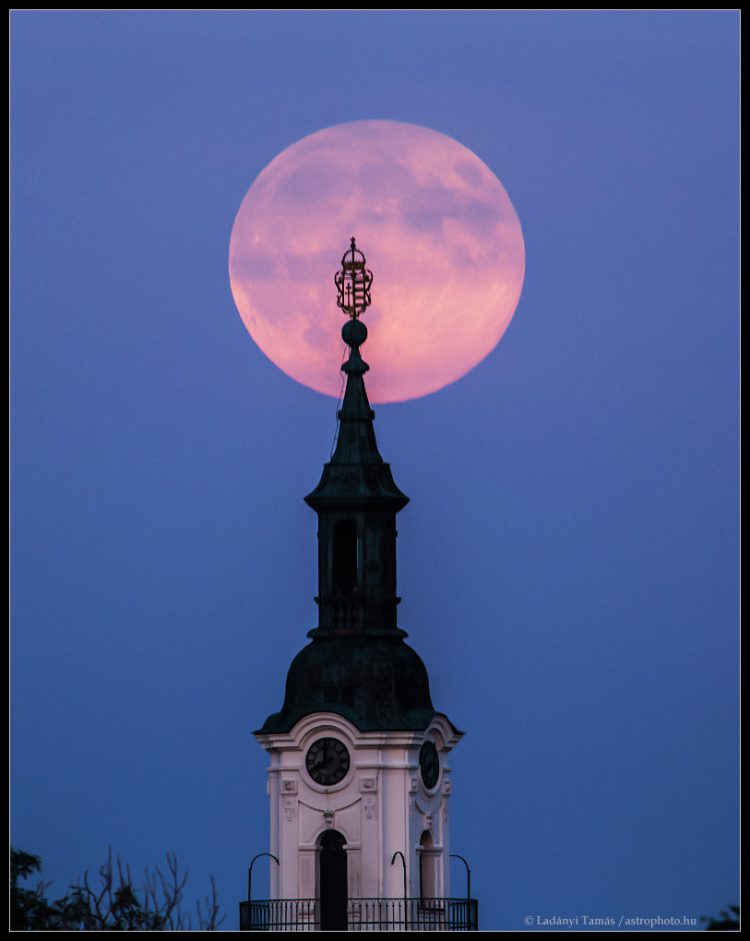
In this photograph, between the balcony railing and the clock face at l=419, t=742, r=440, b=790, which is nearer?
the balcony railing

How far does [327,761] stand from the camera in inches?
4082

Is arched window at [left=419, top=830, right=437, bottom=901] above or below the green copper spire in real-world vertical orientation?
below

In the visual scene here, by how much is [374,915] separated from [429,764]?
186 inches

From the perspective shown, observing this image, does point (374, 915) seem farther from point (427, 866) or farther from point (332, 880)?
point (427, 866)

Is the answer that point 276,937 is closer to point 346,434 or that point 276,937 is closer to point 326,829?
point 326,829

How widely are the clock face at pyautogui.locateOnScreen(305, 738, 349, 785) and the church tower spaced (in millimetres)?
25

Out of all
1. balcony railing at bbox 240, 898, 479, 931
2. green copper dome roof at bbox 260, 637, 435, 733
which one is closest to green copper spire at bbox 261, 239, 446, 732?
green copper dome roof at bbox 260, 637, 435, 733

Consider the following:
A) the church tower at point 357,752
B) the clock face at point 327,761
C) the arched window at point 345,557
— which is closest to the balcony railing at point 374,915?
the church tower at point 357,752

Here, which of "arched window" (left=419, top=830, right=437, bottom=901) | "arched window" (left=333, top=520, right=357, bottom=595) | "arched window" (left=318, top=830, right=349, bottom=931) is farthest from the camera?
"arched window" (left=333, top=520, right=357, bottom=595)

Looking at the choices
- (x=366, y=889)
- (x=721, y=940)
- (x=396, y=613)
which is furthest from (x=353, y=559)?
(x=721, y=940)

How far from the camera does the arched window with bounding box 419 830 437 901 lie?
104 meters

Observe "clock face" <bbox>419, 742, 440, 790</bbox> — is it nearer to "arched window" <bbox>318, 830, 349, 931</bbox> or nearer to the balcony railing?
"arched window" <bbox>318, 830, 349, 931</bbox>

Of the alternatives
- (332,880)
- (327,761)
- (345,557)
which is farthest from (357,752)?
(345,557)
